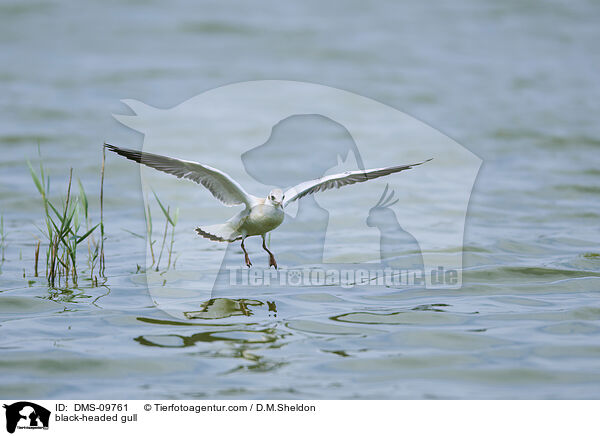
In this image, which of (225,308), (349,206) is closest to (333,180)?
(225,308)

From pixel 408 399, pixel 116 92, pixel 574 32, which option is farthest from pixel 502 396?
pixel 574 32

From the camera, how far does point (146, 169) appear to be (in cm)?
1301

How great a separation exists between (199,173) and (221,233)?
27.8 inches

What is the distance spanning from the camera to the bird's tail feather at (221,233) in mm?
7183

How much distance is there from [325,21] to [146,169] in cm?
1017

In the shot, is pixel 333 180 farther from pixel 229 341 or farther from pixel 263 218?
pixel 229 341

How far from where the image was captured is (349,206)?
1174 cm

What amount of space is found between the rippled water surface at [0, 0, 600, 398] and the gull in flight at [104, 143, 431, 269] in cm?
69

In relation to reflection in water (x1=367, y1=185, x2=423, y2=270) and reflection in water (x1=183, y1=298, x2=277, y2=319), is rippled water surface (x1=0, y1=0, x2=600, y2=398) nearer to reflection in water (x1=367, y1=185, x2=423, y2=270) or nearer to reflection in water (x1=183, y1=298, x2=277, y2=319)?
reflection in water (x1=183, y1=298, x2=277, y2=319)

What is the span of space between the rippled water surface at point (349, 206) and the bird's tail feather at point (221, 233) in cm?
61

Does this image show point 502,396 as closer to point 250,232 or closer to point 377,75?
point 250,232
